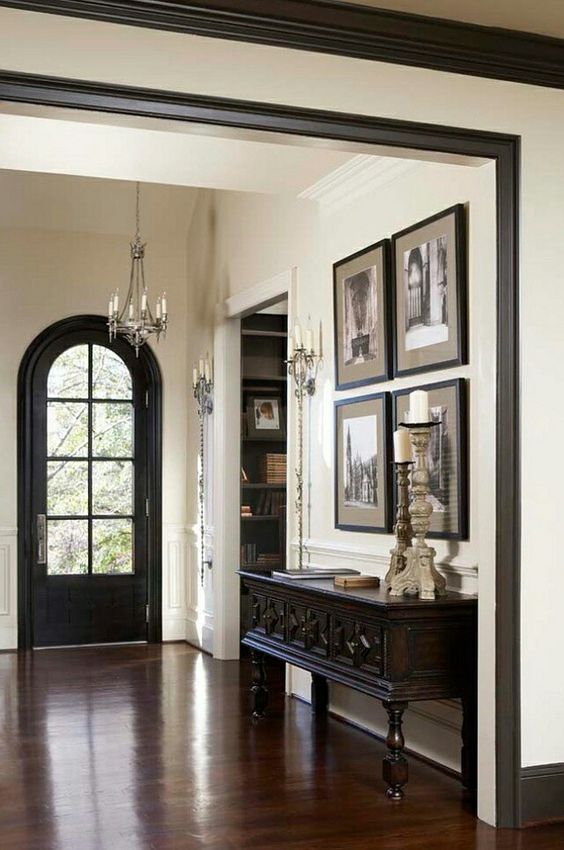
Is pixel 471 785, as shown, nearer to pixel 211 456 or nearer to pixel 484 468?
pixel 484 468

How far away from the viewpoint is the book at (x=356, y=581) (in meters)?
5.25

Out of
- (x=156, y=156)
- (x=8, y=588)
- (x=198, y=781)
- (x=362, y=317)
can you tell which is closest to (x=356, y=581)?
(x=198, y=781)

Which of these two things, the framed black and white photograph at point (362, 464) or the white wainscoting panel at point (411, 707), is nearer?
the white wainscoting panel at point (411, 707)

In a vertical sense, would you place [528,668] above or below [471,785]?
above

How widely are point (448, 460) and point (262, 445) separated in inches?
149

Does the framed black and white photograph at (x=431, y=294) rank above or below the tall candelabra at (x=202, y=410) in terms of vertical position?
above

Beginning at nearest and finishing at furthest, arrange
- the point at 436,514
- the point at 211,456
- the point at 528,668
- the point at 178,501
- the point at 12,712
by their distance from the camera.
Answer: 1. the point at 528,668
2. the point at 436,514
3. the point at 12,712
4. the point at 211,456
5. the point at 178,501

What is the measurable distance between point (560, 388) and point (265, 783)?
2.10 m

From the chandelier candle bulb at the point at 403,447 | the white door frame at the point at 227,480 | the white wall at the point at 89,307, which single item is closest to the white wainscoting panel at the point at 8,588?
the white wall at the point at 89,307

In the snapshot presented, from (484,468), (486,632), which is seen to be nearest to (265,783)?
(486,632)

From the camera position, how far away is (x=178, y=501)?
30.4 feet

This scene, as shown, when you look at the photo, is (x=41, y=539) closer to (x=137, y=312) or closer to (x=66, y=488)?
(x=66, y=488)

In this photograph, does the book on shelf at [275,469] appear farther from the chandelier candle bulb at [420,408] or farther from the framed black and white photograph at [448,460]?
the chandelier candle bulb at [420,408]

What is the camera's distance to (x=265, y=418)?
876 centimetres
